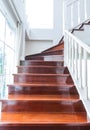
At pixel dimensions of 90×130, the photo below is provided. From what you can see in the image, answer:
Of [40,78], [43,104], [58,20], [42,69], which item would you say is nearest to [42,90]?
[40,78]

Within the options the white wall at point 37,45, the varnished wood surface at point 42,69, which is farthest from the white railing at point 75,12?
the varnished wood surface at point 42,69

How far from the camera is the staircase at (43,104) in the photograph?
2.08m

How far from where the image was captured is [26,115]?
7.74ft

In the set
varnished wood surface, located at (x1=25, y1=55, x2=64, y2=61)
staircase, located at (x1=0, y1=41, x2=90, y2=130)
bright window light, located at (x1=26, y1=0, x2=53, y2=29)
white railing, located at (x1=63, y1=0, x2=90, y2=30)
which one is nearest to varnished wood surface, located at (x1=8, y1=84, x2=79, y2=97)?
staircase, located at (x1=0, y1=41, x2=90, y2=130)

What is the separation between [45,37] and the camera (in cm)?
559

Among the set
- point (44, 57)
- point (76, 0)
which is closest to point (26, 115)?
point (44, 57)

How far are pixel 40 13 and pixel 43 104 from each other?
3.77 meters

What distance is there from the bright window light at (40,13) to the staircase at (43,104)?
227 centimetres

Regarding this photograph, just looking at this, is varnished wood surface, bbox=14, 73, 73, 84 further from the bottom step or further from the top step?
the bottom step

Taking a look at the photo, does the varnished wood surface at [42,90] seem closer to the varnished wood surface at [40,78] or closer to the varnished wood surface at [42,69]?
the varnished wood surface at [40,78]

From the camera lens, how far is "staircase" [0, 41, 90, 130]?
6.81ft

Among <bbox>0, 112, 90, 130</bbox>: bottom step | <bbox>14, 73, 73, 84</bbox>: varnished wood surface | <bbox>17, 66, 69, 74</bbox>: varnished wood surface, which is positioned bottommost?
<bbox>0, 112, 90, 130</bbox>: bottom step

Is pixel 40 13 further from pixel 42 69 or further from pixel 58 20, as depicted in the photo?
pixel 42 69

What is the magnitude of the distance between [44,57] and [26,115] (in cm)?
211
